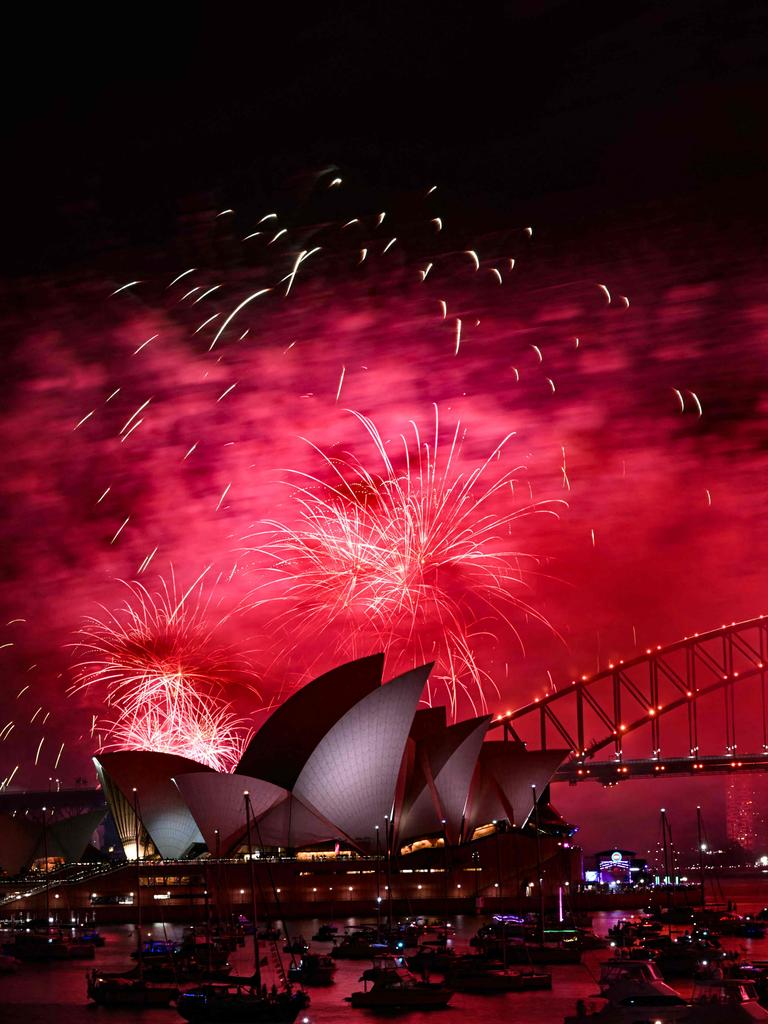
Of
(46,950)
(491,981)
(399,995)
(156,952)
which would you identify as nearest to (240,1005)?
(399,995)

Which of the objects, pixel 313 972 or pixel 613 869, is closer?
pixel 313 972

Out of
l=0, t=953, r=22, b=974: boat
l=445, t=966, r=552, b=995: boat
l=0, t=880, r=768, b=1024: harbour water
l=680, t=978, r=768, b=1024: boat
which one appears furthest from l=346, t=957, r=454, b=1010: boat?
l=0, t=953, r=22, b=974: boat

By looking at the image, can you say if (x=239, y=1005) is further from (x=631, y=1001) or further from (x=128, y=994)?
(x=631, y=1001)

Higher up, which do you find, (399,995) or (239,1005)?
(239,1005)

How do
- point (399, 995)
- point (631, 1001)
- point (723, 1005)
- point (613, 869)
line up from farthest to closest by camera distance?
1. point (613, 869)
2. point (399, 995)
3. point (631, 1001)
4. point (723, 1005)

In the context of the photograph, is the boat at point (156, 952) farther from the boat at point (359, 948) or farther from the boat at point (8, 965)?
the boat at point (359, 948)

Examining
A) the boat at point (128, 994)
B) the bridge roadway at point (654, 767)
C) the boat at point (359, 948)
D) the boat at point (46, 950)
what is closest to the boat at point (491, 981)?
the boat at point (359, 948)
